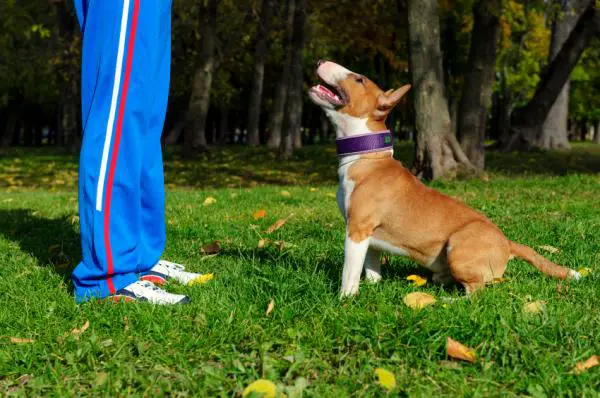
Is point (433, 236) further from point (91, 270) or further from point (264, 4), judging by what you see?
point (264, 4)

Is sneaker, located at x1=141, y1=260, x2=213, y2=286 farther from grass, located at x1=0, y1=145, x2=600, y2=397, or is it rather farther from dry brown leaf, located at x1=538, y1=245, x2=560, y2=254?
dry brown leaf, located at x1=538, y1=245, x2=560, y2=254

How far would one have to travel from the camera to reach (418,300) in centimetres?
367

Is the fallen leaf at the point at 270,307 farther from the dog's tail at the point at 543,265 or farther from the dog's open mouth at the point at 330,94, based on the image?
the dog's tail at the point at 543,265

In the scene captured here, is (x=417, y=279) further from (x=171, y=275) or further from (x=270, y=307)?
(x=171, y=275)

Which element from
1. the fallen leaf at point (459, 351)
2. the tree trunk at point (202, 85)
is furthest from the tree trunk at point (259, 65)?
the fallen leaf at point (459, 351)

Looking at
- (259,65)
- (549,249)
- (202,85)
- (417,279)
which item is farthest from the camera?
(259,65)

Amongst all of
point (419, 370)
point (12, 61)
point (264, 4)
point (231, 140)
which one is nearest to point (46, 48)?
point (12, 61)

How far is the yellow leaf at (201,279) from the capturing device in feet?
14.1

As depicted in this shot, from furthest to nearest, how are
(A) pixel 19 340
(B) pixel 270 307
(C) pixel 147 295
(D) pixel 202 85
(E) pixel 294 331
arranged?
(D) pixel 202 85, (C) pixel 147 295, (B) pixel 270 307, (A) pixel 19 340, (E) pixel 294 331

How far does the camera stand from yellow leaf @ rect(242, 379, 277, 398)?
2.68 metres

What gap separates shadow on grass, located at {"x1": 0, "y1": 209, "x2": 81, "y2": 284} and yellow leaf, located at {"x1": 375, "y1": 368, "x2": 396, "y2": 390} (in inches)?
101

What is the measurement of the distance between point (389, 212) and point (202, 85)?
16.8 meters

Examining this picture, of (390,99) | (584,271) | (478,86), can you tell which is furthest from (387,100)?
(478,86)

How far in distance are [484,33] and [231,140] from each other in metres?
54.3
